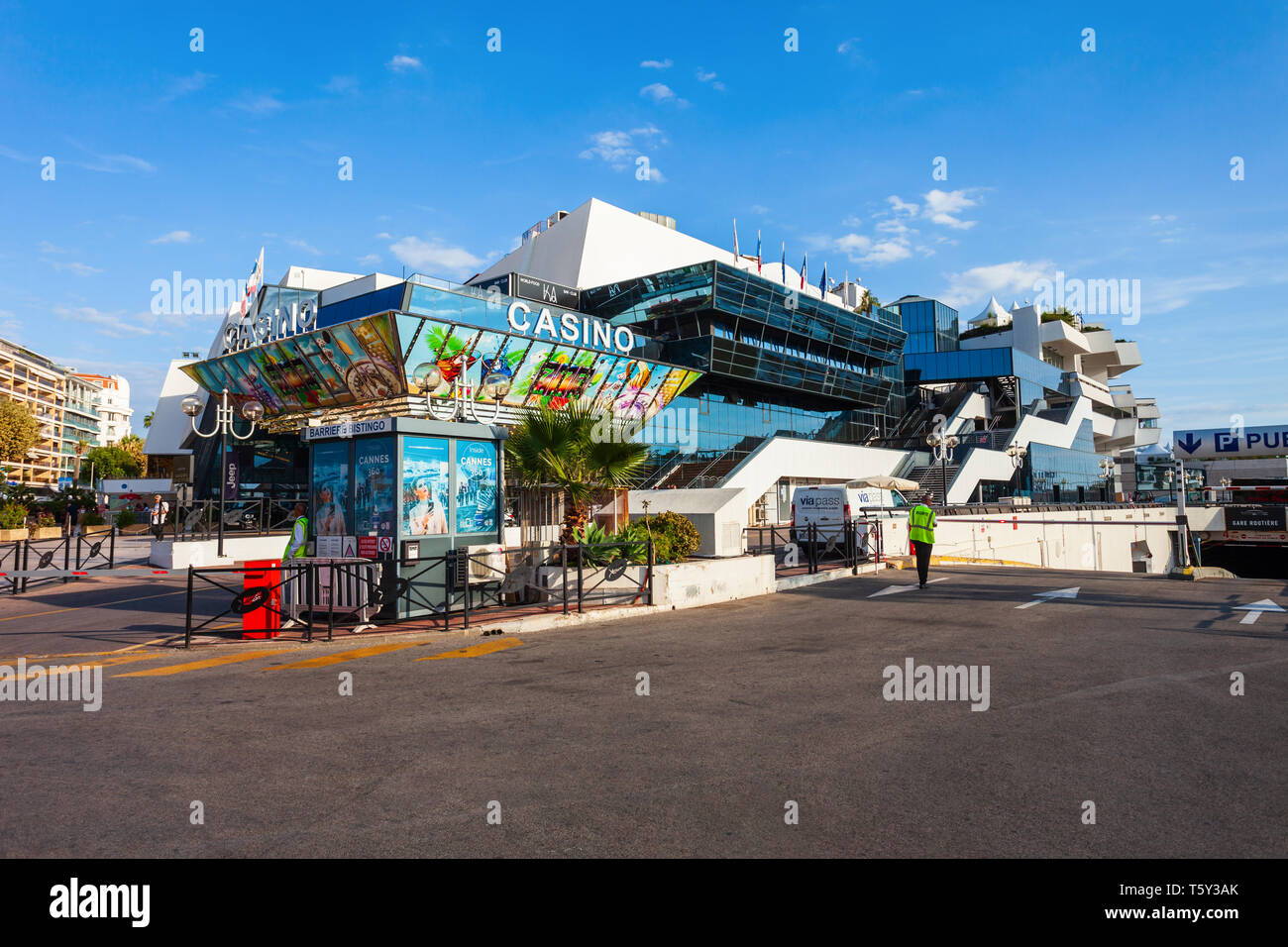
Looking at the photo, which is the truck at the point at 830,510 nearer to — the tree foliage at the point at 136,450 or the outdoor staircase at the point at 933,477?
the outdoor staircase at the point at 933,477

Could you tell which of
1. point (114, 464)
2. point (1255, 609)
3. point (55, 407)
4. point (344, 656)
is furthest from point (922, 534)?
point (55, 407)

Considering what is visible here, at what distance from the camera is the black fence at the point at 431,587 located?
35.0 ft

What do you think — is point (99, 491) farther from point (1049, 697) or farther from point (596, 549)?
point (1049, 697)

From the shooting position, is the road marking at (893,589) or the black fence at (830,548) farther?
the black fence at (830,548)

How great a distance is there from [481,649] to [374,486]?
3.67 meters

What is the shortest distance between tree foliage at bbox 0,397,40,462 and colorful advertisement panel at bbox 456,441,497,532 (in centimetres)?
5009

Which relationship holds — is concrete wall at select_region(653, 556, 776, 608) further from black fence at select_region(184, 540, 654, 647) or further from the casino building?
the casino building

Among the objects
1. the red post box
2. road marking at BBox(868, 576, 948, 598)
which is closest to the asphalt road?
the red post box

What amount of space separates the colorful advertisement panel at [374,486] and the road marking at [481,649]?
2.64m

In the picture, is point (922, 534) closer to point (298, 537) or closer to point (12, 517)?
point (298, 537)

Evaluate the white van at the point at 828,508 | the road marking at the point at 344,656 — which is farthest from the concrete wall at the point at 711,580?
the white van at the point at 828,508

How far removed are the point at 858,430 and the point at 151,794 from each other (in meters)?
62.3

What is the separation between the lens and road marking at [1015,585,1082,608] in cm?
1299
